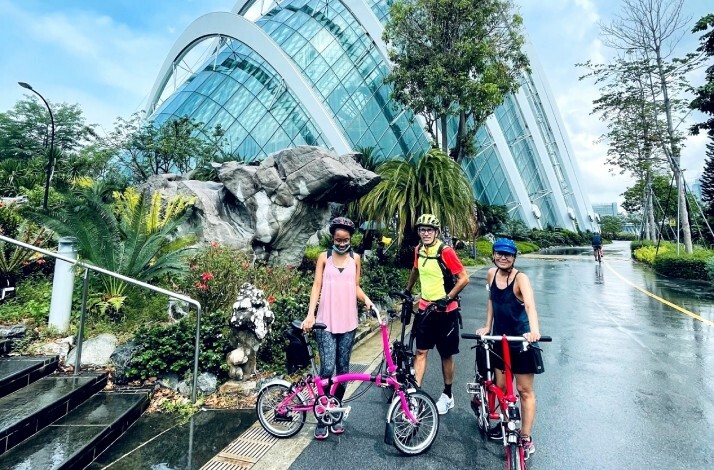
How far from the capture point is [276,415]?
3.16 m

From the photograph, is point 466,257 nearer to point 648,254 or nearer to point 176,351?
point 648,254

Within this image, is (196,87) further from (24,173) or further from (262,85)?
(24,173)

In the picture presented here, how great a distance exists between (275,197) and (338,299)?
643 centimetres

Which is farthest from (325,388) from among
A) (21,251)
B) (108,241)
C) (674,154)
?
(674,154)

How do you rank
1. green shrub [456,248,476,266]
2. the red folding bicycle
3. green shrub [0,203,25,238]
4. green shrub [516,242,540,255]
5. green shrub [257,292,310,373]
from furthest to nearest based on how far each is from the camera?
green shrub [516,242,540,255], green shrub [456,248,476,266], green shrub [0,203,25,238], green shrub [257,292,310,373], the red folding bicycle

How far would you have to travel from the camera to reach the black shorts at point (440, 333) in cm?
350

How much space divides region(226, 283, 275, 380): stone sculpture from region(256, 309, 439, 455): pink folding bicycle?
35.3 inches

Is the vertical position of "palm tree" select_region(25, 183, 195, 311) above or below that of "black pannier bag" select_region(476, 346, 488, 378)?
above

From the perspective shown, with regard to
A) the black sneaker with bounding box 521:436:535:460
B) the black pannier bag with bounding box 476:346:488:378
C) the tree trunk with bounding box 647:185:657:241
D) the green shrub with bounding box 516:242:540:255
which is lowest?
the black sneaker with bounding box 521:436:535:460

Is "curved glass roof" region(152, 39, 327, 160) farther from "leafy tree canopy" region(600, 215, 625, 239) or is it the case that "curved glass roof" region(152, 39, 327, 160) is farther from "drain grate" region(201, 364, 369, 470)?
"leafy tree canopy" region(600, 215, 625, 239)

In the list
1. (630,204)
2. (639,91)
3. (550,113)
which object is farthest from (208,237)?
(630,204)

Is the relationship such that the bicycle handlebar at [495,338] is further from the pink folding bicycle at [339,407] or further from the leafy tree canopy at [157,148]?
the leafy tree canopy at [157,148]

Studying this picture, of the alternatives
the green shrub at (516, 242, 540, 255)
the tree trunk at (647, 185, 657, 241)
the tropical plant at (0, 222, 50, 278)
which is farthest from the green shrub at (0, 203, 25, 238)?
the tree trunk at (647, 185, 657, 241)

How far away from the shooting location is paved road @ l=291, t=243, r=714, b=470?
286cm
